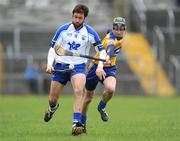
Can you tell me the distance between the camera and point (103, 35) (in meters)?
40.9

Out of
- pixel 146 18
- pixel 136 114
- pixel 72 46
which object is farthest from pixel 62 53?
pixel 146 18

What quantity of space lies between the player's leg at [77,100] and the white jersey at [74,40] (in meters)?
0.34

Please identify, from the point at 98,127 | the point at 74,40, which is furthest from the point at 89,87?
the point at 74,40

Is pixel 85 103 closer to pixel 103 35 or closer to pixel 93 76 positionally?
pixel 93 76

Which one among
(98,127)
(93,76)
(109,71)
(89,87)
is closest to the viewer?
(89,87)

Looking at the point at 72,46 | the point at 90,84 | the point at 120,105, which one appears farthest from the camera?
the point at 120,105

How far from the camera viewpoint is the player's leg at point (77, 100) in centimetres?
1569

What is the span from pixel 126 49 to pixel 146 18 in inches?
145

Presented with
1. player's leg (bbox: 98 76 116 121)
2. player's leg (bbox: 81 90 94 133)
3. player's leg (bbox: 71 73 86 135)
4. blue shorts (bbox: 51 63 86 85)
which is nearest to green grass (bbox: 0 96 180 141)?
player's leg (bbox: 71 73 86 135)

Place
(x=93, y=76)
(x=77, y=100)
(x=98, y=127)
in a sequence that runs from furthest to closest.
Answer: (x=98, y=127)
(x=93, y=76)
(x=77, y=100)

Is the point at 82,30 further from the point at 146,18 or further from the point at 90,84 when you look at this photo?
the point at 146,18

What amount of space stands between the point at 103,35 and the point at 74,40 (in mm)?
24683

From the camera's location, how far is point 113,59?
17.7 meters

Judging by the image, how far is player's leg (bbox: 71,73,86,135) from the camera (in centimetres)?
1569
